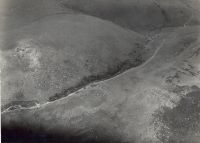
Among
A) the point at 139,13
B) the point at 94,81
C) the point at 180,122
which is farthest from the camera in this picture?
the point at 139,13

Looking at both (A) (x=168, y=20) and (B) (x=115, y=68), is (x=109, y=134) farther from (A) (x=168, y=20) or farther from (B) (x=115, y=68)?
(A) (x=168, y=20)

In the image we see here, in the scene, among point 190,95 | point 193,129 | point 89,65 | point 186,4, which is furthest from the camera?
point 186,4

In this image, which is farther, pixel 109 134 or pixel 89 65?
pixel 89 65

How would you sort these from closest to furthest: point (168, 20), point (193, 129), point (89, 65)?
point (193, 129) → point (89, 65) → point (168, 20)

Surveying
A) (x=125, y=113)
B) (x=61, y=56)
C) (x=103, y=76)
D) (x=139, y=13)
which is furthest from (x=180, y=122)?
(x=139, y=13)

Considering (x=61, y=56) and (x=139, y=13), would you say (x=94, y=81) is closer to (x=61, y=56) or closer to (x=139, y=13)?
(x=61, y=56)

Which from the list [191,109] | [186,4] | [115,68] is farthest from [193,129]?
[186,4]

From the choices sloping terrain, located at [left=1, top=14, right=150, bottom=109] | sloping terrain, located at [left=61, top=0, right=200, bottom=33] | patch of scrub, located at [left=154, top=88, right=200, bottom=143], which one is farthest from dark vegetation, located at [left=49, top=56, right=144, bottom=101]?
sloping terrain, located at [left=61, top=0, right=200, bottom=33]

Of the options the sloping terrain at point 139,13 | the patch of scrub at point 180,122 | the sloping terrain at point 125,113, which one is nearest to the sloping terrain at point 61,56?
the sloping terrain at point 125,113
